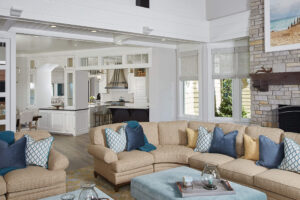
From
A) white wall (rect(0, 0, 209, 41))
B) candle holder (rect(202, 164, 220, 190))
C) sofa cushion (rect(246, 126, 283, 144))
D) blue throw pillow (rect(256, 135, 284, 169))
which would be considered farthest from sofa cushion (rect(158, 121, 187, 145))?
candle holder (rect(202, 164, 220, 190))

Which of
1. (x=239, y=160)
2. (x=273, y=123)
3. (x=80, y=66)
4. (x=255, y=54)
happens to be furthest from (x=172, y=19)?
(x=80, y=66)

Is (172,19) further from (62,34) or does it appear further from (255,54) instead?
(62,34)

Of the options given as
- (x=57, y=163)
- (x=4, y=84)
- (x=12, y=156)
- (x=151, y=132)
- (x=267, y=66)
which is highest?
(x=267, y=66)

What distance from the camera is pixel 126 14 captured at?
5227 mm

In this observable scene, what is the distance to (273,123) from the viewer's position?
5277mm

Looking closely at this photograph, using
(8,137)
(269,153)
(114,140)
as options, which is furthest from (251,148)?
(8,137)

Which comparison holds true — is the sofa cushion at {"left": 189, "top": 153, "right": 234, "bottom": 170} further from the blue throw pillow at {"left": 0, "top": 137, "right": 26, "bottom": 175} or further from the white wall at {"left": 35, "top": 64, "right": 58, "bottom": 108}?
the white wall at {"left": 35, "top": 64, "right": 58, "bottom": 108}

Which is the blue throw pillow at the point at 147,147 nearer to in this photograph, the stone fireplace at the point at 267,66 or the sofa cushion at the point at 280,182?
the sofa cushion at the point at 280,182

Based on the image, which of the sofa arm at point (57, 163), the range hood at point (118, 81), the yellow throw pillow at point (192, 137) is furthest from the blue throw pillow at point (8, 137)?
the range hood at point (118, 81)

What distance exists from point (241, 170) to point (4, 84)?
4203 mm

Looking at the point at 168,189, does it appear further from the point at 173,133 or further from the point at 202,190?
the point at 173,133

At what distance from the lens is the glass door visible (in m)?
4.79

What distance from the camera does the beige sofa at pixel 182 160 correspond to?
3168 millimetres

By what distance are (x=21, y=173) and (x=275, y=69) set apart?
4633 millimetres
